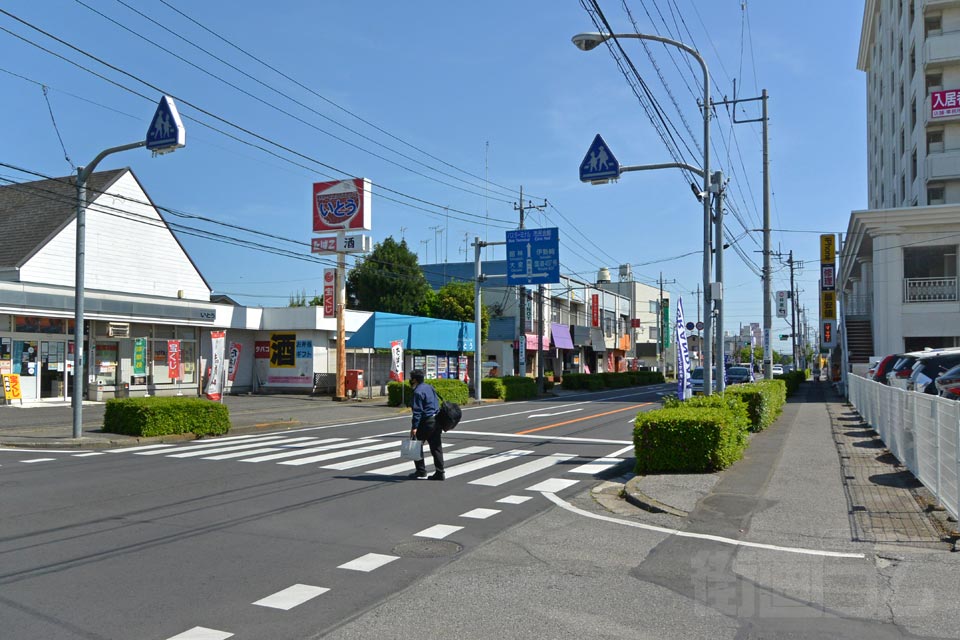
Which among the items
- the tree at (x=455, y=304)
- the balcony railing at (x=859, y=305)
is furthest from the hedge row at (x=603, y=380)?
the balcony railing at (x=859, y=305)

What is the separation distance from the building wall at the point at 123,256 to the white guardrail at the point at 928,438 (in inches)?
1053

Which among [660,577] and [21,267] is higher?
[21,267]

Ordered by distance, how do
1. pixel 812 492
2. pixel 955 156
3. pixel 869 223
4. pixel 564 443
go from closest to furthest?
pixel 812 492 < pixel 564 443 < pixel 869 223 < pixel 955 156

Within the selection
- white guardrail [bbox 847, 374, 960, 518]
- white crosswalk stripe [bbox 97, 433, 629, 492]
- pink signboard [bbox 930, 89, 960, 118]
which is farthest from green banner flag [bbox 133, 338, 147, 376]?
pink signboard [bbox 930, 89, 960, 118]

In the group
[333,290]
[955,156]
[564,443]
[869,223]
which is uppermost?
[955,156]

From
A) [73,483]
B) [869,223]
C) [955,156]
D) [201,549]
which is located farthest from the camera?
[955,156]

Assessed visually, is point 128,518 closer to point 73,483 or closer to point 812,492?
point 73,483

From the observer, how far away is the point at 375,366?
39.0 m

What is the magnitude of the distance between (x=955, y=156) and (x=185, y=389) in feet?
120

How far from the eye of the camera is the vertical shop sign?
31531 mm

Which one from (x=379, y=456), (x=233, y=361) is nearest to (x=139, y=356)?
(x=233, y=361)

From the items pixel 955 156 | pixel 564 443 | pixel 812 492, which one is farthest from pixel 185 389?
pixel 955 156

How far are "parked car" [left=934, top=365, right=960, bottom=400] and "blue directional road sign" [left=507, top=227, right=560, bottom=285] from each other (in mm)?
16170

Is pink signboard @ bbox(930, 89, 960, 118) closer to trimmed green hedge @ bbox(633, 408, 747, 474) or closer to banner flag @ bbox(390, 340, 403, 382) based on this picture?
banner flag @ bbox(390, 340, 403, 382)
